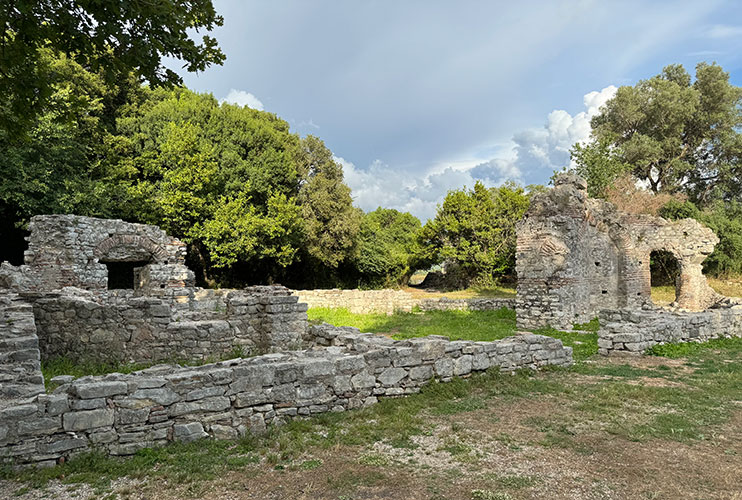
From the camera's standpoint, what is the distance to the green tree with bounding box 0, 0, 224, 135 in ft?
17.7

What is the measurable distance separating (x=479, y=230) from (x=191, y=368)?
29.3 meters

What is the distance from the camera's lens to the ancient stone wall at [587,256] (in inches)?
599

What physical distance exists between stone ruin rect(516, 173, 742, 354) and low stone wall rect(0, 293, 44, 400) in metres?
11.1

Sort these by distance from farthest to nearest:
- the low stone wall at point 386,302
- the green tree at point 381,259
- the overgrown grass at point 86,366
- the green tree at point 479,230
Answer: the green tree at point 381,259 < the green tree at point 479,230 < the low stone wall at point 386,302 < the overgrown grass at point 86,366

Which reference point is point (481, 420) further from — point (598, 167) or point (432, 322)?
point (598, 167)

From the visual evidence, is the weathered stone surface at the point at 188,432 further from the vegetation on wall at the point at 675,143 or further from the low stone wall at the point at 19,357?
the vegetation on wall at the point at 675,143

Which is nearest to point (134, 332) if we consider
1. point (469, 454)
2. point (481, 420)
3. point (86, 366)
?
point (86, 366)

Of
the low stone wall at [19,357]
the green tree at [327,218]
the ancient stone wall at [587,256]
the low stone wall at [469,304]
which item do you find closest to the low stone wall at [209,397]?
the low stone wall at [19,357]

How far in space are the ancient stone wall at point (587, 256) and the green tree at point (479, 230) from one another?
11.9 m

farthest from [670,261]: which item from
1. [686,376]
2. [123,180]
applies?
[123,180]

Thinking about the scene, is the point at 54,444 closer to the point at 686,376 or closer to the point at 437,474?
the point at 437,474

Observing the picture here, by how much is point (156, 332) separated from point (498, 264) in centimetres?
2726

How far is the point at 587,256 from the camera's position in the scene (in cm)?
1806

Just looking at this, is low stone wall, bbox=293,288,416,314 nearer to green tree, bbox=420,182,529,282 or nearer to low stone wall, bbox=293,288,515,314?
low stone wall, bbox=293,288,515,314
